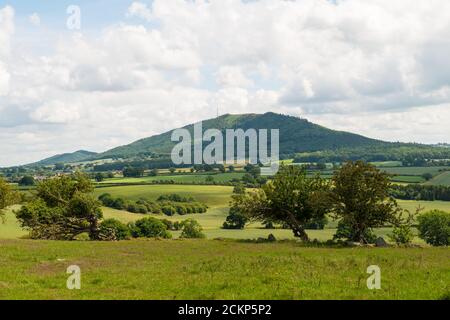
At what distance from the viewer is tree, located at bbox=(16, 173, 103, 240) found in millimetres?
67438

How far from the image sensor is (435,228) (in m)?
110

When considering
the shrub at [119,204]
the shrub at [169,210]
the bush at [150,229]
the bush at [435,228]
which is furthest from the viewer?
the shrub at [169,210]

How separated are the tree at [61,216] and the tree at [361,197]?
35.1 meters

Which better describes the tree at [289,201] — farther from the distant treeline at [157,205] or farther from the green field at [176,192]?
the green field at [176,192]

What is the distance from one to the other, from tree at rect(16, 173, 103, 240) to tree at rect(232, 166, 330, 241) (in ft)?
71.0

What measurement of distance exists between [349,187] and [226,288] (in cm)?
3705

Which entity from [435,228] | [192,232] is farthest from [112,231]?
[435,228]

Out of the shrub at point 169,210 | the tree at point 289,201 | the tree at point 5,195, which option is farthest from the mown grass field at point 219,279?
the shrub at point 169,210

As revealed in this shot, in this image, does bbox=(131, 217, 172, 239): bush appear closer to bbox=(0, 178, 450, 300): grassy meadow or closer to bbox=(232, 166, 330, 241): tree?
bbox=(232, 166, 330, 241): tree

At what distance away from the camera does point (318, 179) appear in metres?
62.9

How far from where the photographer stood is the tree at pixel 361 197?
55.7 meters

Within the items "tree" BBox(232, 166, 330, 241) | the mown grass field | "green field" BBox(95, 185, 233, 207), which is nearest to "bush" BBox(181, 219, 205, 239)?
"tree" BBox(232, 166, 330, 241)

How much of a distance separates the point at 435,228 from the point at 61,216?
3298 inches
